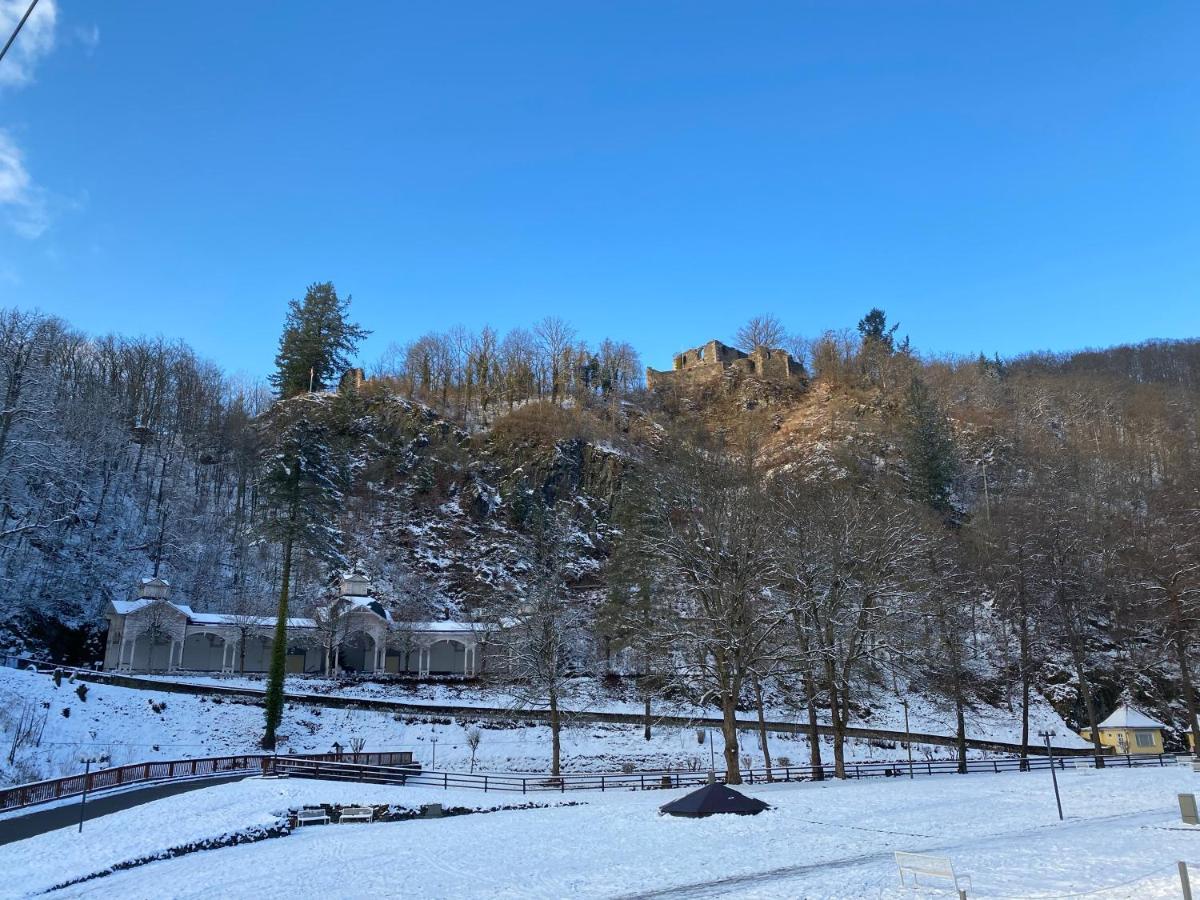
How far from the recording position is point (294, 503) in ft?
142

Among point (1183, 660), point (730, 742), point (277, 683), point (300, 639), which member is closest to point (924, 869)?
point (730, 742)

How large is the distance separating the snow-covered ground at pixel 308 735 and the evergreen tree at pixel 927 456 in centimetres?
2912

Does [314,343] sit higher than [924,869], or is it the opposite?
[314,343]

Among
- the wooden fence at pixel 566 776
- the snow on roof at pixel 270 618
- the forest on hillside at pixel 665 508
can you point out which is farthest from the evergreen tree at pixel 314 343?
the wooden fence at pixel 566 776

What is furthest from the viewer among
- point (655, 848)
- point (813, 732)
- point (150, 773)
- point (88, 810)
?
point (813, 732)

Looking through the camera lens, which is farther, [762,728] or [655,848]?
[762,728]

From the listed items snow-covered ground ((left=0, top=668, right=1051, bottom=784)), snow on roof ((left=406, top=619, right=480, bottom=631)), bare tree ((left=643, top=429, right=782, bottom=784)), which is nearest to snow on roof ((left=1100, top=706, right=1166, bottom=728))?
snow-covered ground ((left=0, top=668, right=1051, bottom=784))

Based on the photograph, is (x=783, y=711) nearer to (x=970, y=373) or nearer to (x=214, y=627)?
(x=214, y=627)

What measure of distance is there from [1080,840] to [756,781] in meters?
16.4

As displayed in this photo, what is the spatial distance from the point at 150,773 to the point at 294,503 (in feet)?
52.2

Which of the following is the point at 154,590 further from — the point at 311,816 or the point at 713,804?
the point at 713,804

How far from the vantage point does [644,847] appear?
1786 centimetres

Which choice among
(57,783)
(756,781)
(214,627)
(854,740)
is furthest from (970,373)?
(57,783)

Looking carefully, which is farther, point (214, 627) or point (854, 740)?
point (214, 627)
